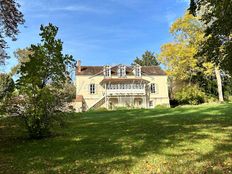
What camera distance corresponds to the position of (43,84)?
13227 millimetres

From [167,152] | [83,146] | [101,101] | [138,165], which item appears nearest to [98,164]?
[138,165]

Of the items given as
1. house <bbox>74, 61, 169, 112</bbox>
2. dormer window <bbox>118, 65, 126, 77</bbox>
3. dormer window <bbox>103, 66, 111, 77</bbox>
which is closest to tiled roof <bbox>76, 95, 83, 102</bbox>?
house <bbox>74, 61, 169, 112</bbox>

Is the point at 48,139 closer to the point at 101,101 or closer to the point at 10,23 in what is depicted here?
the point at 10,23

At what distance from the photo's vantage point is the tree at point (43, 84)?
12688 millimetres

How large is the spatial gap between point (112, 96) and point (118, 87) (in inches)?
66.1

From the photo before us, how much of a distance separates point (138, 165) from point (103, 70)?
152 feet

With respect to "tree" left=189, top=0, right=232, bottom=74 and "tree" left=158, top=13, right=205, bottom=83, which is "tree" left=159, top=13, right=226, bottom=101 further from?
"tree" left=189, top=0, right=232, bottom=74

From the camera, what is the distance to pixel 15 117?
12.8 m

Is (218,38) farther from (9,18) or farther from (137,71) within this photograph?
A: (137,71)

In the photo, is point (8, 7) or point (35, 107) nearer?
point (35, 107)

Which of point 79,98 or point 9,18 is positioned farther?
point 79,98

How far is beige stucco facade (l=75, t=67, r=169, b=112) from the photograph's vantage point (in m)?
51.9

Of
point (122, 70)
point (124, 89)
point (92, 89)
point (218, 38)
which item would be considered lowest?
point (218, 38)

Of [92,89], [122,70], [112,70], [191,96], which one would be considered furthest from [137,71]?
[191,96]
